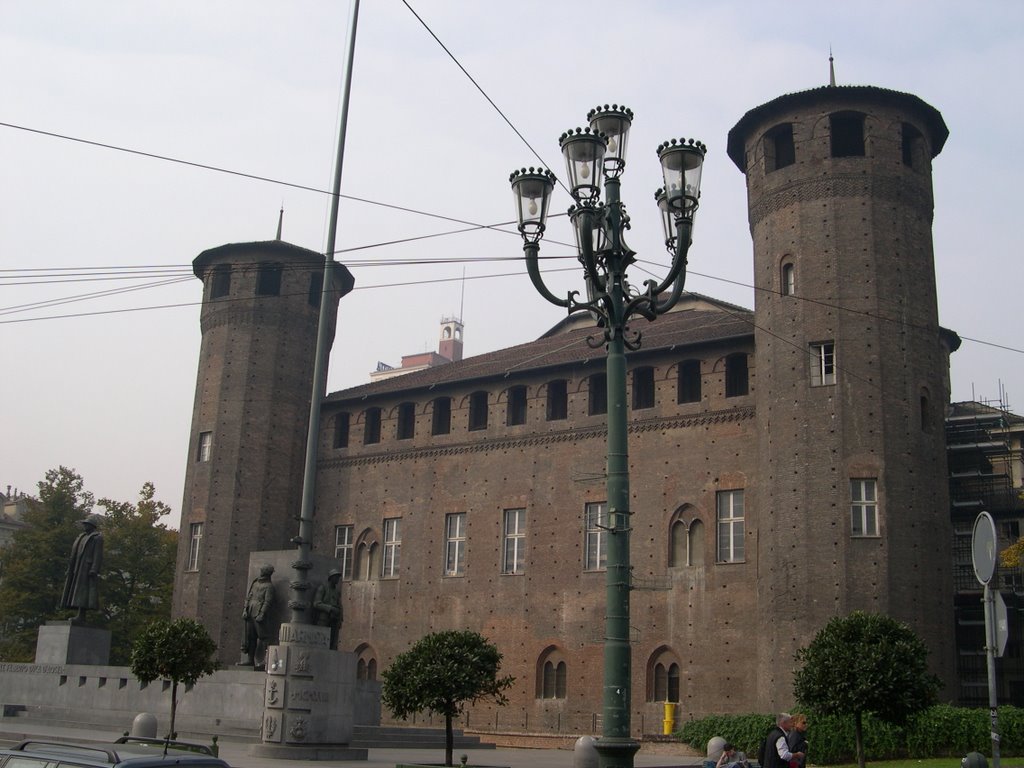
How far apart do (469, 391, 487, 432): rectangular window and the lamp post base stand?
26.8m

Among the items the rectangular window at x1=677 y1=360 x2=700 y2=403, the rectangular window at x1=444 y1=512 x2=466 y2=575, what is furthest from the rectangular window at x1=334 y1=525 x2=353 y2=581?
the rectangular window at x1=677 y1=360 x2=700 y2=403

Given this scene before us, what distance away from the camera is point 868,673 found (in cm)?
1847

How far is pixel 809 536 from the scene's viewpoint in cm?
2725

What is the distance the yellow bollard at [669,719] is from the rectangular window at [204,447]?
18.0 meters

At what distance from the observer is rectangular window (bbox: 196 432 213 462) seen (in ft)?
127

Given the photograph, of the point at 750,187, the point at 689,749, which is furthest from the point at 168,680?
the point at 750,187

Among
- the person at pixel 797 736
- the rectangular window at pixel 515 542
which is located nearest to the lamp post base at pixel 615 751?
the person at pixel 797 736

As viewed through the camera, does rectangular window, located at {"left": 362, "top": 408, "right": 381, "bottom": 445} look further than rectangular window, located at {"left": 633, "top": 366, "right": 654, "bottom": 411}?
Yes

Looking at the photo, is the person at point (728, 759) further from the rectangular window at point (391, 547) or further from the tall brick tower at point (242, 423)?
the tall brick tower at point (242, 423)

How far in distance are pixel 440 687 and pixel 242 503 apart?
849 inches

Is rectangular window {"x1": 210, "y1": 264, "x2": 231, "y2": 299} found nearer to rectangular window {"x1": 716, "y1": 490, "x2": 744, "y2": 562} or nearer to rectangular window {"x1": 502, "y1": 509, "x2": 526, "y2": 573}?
rectangular window {"x1": 502, "y1": 509, "x2": 526, "y2": 573}

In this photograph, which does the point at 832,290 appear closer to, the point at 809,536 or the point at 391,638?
the point at 809,536

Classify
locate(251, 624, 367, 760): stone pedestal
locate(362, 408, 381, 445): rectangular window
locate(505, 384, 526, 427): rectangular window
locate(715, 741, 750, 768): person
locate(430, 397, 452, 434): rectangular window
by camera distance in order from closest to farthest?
locate(715, 741, 750, 768): person, locate(251, 624, 367, 760): stone pedestal, locate(505, 384, 526, 427): rectangular window, locate(430, 397, 452, 434): rectangular window, locate(362, 408, 381, 445): rectangular window

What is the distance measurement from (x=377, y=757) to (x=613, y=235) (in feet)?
44.2
